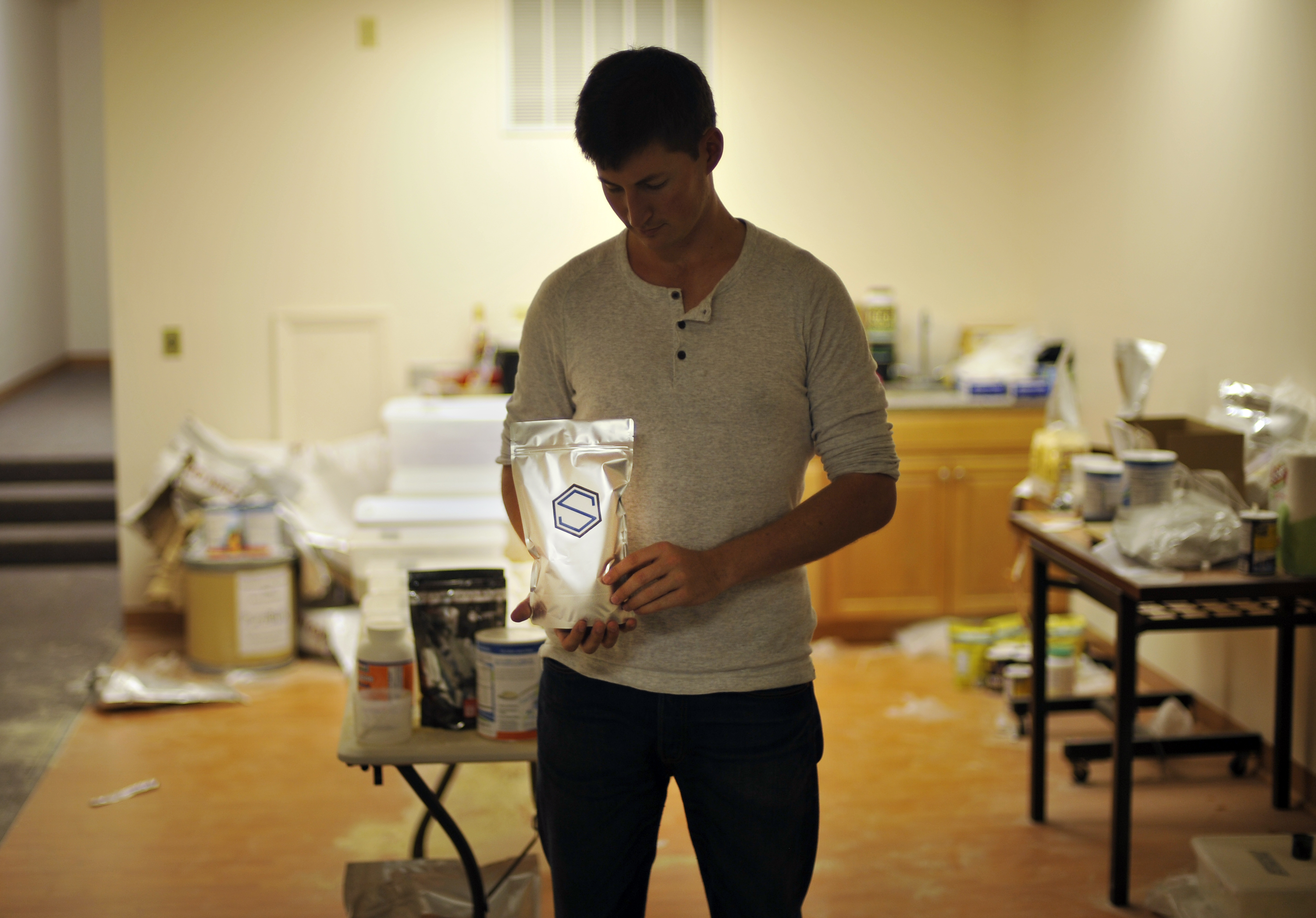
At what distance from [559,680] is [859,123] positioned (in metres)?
3.60

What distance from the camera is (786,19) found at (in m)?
4.38

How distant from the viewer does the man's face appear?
120 centimetres

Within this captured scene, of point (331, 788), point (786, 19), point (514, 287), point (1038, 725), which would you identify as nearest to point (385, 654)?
point (331, 788)

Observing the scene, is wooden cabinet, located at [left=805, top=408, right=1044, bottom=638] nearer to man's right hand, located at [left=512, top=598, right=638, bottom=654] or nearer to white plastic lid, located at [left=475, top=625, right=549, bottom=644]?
white plastic lid, located at [left=475, top=625, right=549, bottom=644]

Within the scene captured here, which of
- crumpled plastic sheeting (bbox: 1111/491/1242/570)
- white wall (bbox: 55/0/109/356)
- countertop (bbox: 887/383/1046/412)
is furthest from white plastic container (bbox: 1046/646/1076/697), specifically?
white wall (bbox: 55/0/109/356)

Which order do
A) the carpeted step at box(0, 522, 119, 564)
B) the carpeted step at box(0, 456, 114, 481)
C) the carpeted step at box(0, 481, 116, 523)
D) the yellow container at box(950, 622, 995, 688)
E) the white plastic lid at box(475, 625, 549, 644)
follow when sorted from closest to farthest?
the white plastic lid at box(475, 625, 549, 644), the yellow container at box(950, 622, 995, 688), the carpeted step at box(0, 522, 119, 564), the carpeted step at box(0, 481, 116, 523), the carpeted step at box(0, 456, 114, 481)

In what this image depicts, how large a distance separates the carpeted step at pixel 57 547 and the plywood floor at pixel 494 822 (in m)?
2.26

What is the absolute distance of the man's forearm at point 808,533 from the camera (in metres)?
1.22

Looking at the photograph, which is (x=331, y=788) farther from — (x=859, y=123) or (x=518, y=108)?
(x=859, y=123)

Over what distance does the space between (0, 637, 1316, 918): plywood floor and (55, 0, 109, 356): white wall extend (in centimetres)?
579

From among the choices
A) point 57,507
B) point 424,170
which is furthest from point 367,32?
point 57,507

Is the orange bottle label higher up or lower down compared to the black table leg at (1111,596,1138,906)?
higher up

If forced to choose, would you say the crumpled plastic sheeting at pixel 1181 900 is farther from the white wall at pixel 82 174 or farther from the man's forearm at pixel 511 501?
the white wall at pixel 82 174

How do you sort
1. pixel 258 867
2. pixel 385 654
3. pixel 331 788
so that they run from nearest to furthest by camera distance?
pixel 385 654 < pixel 258 867 < pixel 331 788
